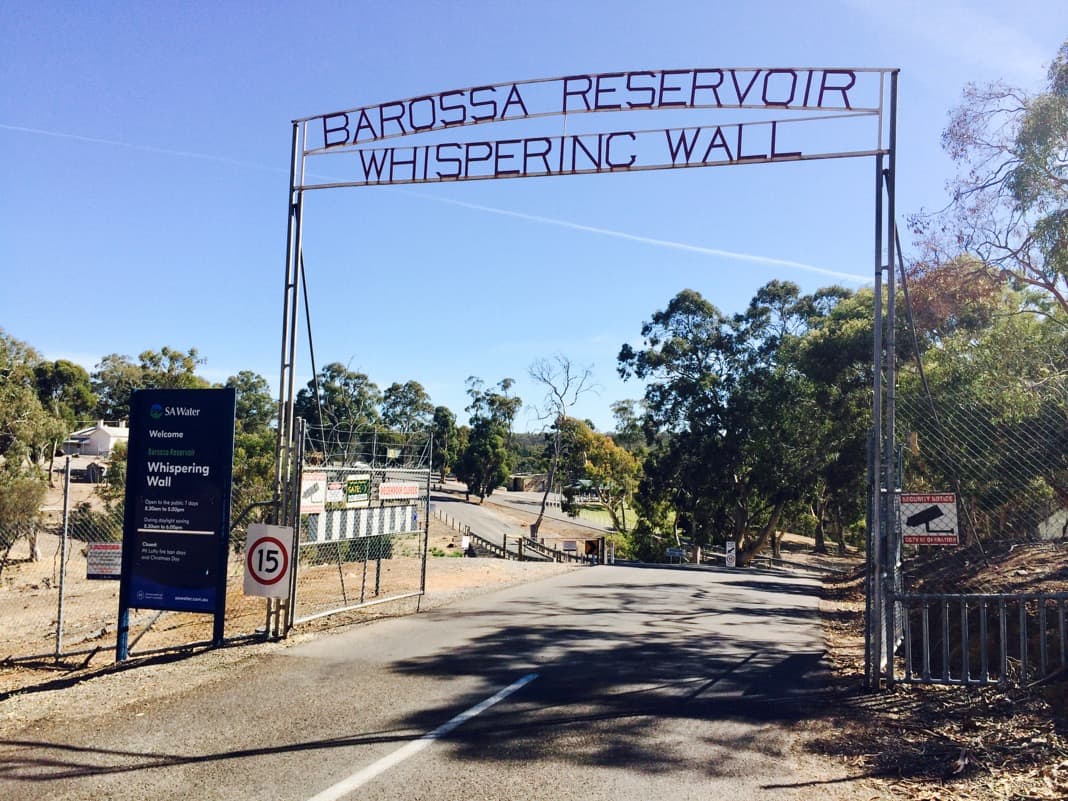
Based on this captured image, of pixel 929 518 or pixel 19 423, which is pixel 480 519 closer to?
pixel 19 423

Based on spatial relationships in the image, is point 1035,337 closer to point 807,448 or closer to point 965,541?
point 965,541

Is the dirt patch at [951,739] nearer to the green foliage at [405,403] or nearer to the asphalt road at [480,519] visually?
the asphalt road at [480,519]

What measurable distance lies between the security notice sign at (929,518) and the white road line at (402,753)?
4043mm

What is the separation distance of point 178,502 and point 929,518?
783 cm

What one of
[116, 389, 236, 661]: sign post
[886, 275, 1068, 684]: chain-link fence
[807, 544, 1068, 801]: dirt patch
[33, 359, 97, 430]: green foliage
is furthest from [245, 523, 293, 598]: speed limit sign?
[33, 359, 97, 430]: green foliage

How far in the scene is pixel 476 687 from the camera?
26.1 ft

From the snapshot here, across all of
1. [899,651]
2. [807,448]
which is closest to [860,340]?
[807,448]

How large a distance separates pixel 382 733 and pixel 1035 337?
44.0 feet

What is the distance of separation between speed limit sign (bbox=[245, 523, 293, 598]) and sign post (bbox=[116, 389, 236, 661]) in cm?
51

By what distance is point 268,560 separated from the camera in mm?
9656

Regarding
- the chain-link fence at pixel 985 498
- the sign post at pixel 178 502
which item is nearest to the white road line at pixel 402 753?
the sign post at pixel 178 502

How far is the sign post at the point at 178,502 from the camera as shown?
912cm

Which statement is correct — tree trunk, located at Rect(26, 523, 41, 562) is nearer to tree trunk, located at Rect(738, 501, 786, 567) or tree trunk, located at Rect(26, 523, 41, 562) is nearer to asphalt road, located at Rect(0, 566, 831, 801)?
asphalt road, located at Rect(0, 566, 831, 801)

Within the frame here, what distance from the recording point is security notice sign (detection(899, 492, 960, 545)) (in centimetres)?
768
